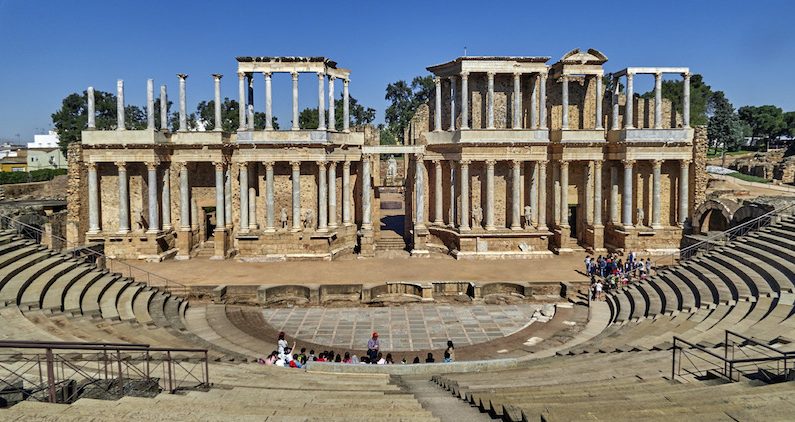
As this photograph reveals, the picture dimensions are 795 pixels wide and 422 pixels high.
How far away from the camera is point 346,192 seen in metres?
33.9

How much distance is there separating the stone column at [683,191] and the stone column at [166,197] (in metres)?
29.2

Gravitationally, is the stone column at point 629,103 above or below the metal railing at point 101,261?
above

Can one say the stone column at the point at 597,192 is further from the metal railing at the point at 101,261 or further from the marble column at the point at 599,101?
the metal railing at the point at 101,261

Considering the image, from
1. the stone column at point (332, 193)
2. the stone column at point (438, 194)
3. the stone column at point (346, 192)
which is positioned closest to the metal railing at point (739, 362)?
the stone column at point (438, 194)

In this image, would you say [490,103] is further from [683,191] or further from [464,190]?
[683,191]

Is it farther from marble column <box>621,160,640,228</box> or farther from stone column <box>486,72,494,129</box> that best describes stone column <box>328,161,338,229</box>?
marble column <box>621,160,640,228</box>

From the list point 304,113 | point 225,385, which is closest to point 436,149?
point 225,385

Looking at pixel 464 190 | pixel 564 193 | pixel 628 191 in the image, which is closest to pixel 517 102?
pixel 464 190

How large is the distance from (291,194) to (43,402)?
84.1ft

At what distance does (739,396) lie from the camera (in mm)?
8805

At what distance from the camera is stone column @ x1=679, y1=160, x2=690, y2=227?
3253 centimetres

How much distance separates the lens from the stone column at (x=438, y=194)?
1357 inches

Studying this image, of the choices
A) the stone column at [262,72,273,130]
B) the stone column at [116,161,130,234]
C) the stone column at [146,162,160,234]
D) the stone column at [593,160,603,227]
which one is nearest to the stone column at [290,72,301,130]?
the stone column at [262,72,273,130]

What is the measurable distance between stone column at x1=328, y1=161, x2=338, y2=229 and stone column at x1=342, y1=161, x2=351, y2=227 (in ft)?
1.94
